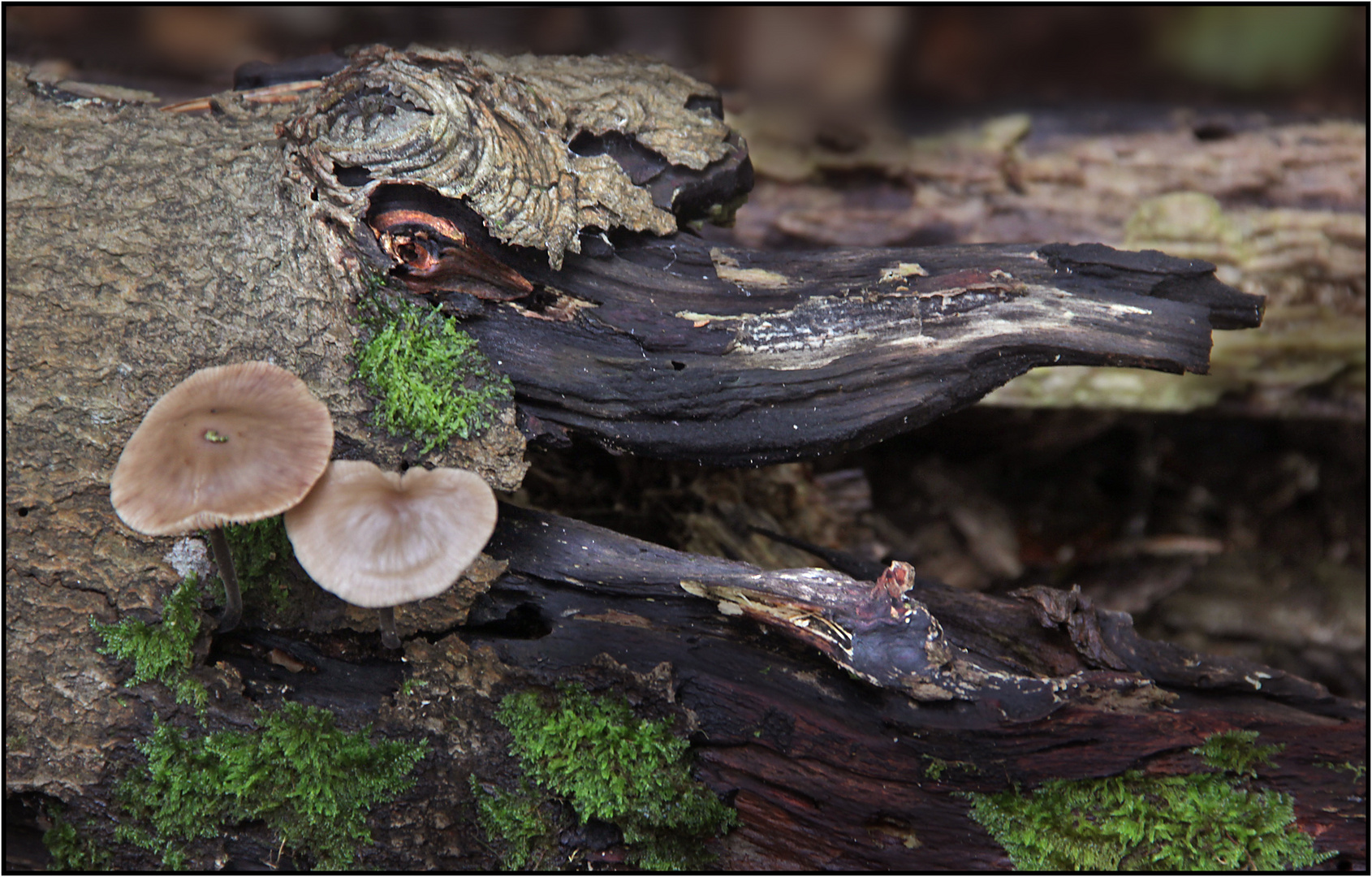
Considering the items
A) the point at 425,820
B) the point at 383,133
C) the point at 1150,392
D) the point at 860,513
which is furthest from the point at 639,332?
the point at 1150,392

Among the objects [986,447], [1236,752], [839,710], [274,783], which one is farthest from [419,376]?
[986,447]

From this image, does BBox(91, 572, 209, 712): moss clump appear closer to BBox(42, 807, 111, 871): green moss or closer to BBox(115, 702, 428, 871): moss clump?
BBox(115, 702, 428, 871): moss clump

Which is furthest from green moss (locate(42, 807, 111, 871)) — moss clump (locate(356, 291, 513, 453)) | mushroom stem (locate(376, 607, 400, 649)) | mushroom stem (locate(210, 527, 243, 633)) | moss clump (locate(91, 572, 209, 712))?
moss clump (locate(356, 291, 513, 453))

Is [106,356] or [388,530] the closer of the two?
[388,530]

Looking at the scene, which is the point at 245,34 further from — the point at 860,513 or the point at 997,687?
the point at 860,513

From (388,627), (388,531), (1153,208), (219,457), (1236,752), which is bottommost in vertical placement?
(1236,752)

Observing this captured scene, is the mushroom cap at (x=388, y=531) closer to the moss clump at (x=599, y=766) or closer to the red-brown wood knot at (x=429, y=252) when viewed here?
the red-brown wood knot at (x=429, y=252)

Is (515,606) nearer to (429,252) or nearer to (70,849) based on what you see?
(429,252)
